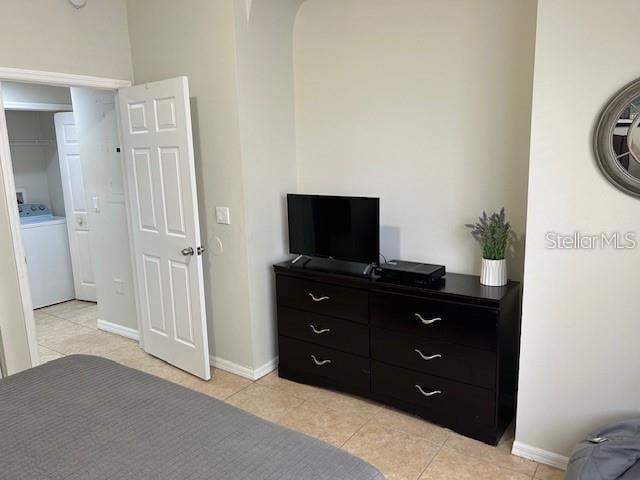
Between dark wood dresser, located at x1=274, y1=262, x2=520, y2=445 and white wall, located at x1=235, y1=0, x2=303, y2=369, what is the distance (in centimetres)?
19

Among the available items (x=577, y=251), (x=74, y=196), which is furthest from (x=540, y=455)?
(x=74, y=196)

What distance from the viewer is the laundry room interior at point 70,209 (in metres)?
4.11

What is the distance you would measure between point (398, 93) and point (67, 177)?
3.72m

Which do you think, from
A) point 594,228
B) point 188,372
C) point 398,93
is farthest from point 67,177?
point 594,228

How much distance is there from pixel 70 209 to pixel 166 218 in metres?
2.34

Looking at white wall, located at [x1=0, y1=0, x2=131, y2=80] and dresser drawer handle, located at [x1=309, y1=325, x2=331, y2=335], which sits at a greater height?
white wall, located at [x1=0, y1=0, x2=131, y2=80]

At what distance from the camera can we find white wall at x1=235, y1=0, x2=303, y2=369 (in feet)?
10.1

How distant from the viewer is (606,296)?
2123 millimetres

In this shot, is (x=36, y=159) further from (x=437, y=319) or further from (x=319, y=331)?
(x=437, y=319)

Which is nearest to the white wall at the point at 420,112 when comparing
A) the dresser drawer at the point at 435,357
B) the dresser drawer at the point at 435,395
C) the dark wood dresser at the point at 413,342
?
the dark wood dresser at the point at 413,342

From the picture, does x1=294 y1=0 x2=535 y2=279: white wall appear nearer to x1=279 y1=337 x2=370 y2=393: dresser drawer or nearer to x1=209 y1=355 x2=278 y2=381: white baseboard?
x1=279 y1=337 x2=370 y2=393: dresser drawer

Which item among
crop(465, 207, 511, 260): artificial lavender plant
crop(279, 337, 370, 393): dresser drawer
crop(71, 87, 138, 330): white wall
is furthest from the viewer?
crop(71, 87, 138, 330): white wall

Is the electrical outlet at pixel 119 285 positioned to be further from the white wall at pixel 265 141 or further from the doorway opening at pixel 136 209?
the white wall at pixel 265 141

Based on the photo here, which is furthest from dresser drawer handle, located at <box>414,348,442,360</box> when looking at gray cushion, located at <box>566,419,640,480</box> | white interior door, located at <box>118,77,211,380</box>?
white interior door, located at <box>118,77,211,380</box>
